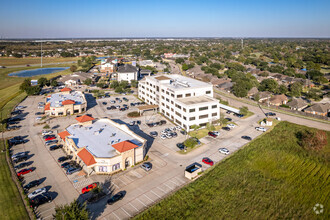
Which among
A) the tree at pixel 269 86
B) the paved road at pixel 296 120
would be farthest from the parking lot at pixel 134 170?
the tree at pixel 269 86

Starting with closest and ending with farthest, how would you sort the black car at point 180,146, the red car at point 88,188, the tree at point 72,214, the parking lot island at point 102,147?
1. the tree at point 72,214
2. the red car at point 88,188
3. the parking lot island at point 102,147
4. the black car at point 180,146

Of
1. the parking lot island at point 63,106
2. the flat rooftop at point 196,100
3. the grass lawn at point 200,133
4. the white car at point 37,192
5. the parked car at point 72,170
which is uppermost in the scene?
the flat rooftop at point 196,100

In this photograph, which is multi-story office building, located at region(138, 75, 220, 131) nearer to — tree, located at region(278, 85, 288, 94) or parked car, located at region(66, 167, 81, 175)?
parked car, located at region(66, 167, 81, 175)

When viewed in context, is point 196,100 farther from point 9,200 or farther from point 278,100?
point 9,200

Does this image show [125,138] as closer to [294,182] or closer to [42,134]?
[42,134]

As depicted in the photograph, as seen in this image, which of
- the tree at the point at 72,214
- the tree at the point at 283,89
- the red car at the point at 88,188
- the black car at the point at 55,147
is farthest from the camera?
the tree at the point at 283,89

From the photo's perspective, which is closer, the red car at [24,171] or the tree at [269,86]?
the red car at [24,171]

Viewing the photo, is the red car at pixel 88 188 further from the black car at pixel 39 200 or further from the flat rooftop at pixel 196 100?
the flat rooftop at pixel 196 100
